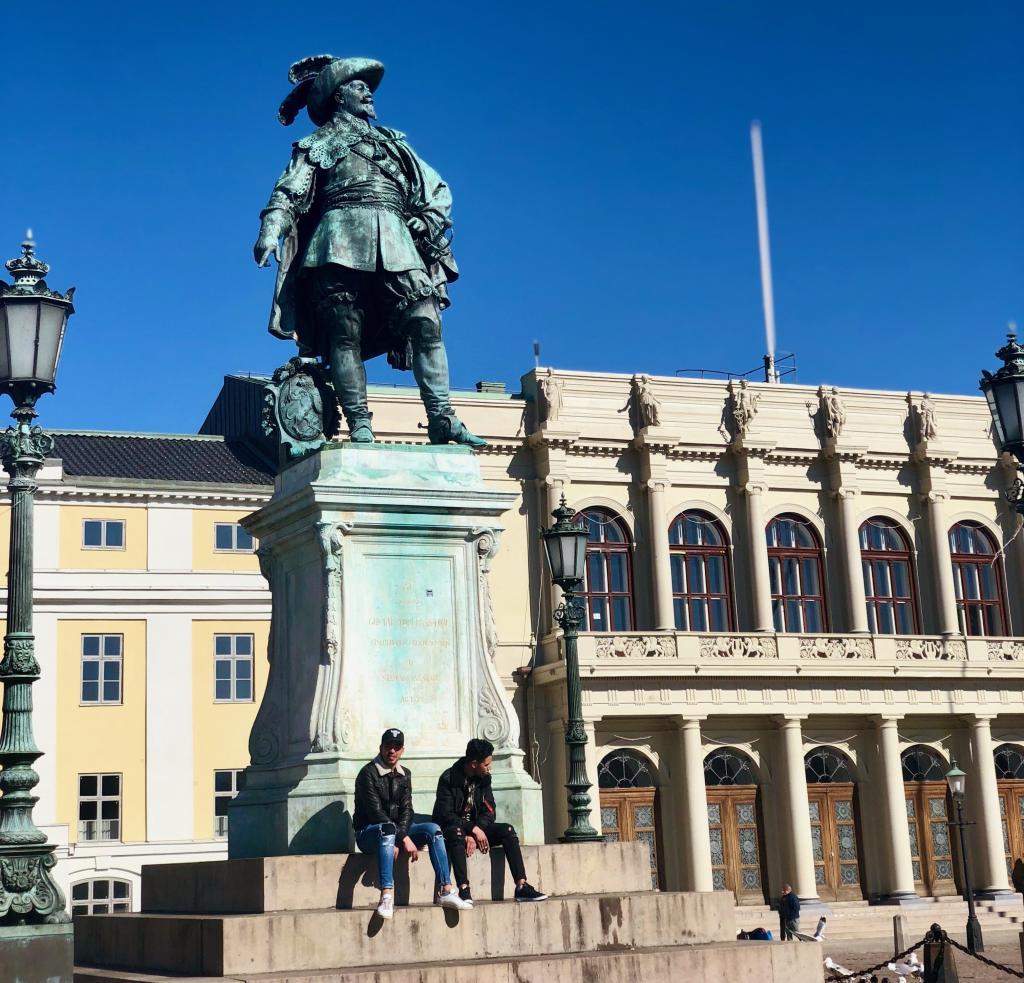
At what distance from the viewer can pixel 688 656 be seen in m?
43.0

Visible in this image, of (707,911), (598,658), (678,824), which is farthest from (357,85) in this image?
(678,824)

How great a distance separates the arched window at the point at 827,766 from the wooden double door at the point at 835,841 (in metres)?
0.20

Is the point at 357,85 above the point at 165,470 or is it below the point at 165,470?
below

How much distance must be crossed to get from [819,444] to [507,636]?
11.6 metres

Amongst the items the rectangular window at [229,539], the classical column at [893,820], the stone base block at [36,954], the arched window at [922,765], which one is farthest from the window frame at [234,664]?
the stone base block at [36,954]

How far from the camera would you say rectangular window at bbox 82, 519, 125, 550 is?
4169cm

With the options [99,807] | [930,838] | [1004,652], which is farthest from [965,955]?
[99,807]

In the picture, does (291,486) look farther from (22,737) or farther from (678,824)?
(678,824)

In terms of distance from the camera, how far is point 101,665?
4122 centimetres

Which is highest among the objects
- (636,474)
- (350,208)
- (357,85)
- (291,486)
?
(636,474)

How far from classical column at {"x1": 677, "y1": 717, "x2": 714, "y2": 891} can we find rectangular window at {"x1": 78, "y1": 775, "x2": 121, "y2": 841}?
47.8 feet

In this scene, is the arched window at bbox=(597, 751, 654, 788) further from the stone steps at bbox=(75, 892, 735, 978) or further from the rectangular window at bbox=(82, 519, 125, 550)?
the stone steps at bbox=(75, 892, 735, 978)

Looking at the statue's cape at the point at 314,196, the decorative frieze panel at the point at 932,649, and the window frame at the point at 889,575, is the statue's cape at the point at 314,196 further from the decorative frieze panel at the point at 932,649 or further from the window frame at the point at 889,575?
the window frame at the point at 889,575

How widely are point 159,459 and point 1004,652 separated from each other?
24865 millimetres
